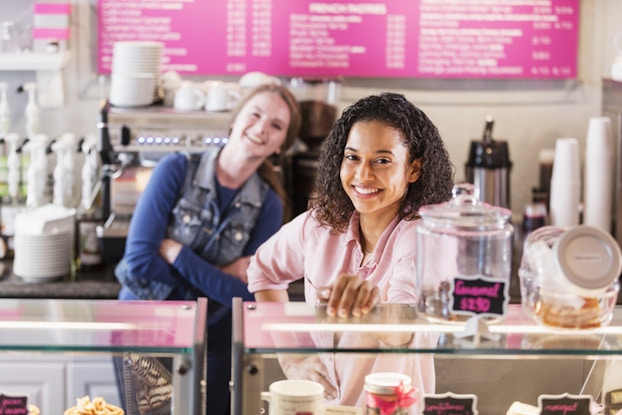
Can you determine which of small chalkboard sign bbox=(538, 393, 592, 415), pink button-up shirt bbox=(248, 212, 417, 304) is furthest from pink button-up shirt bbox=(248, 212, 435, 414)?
small chalkboard sign bbox=(538, 393, 592, 415)

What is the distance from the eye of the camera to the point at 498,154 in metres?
3.94

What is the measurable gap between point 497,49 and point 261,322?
277 centimetres

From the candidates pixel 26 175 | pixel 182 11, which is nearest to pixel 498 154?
pixel 182 11

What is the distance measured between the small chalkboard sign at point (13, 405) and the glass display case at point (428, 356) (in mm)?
337

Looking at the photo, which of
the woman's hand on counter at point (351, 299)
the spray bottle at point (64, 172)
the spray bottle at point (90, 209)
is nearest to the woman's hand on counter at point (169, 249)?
the spray bottle at point (90, 209)

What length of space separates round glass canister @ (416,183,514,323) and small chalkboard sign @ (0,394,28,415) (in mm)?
659

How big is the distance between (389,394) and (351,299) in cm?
17

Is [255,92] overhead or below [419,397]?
overhead

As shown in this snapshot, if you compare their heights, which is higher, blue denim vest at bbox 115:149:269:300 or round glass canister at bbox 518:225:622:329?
round glass canister at bbox 518:225:622:329

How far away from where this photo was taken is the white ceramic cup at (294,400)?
5.44 feet

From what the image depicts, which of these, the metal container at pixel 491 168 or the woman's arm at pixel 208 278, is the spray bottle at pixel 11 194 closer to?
the woman's arm at pixel 208 278

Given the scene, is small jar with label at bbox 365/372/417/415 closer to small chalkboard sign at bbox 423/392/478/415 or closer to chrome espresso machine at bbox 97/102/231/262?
small chalkboard sign at bbox 423/392/478/415

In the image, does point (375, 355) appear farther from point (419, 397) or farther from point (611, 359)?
point (611, 359)

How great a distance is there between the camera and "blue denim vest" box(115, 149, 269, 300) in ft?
10.7
